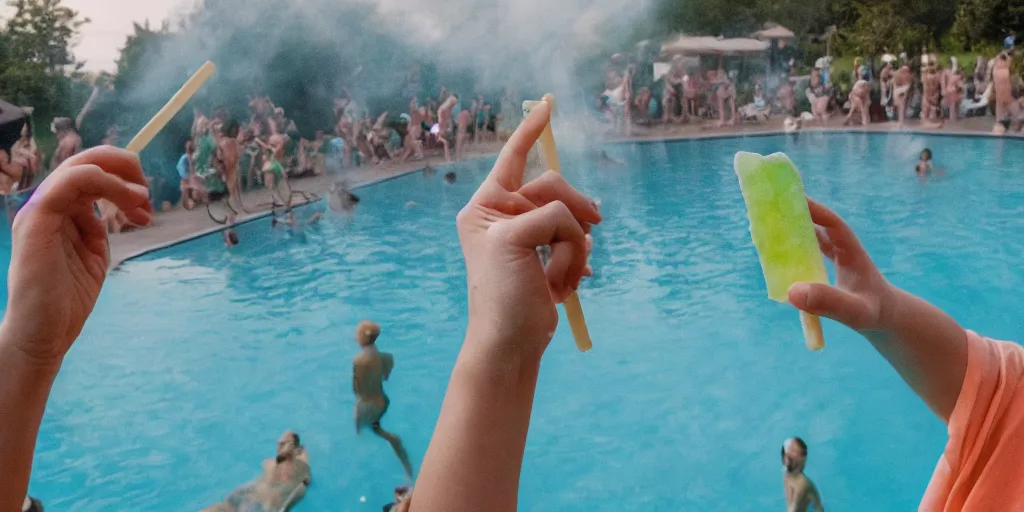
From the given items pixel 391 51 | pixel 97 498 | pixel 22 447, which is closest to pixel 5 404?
pixel 22 447

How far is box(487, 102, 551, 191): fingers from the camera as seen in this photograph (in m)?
1.00

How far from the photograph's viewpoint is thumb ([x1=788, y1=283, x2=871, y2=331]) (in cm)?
100

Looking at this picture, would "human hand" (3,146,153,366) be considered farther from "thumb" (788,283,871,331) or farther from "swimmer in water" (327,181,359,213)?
"swimmer in water" (327,181,359,213)

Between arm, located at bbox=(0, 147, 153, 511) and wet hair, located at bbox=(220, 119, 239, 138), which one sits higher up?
arm, located at bbox=(0, 147, 153, 511)

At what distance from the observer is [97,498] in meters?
5.09

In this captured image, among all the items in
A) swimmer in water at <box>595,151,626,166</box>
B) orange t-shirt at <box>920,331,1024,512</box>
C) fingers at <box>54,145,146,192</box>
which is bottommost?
swimmer in water at <box>595,151,626,166</box>

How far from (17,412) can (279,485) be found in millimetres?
3836

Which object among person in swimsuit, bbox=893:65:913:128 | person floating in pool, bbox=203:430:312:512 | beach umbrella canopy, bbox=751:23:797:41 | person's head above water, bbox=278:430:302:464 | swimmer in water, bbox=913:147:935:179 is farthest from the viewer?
beach umbrella canopy, bbox=751:23:797:41

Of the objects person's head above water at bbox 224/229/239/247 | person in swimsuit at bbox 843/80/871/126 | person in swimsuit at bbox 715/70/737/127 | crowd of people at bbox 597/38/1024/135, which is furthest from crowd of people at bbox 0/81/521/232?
person in swimsuit at bbox 843/80/871/126

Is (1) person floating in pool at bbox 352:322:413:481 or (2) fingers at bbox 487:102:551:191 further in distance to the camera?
(1) person floating in pool at bbox 352:322:413:481

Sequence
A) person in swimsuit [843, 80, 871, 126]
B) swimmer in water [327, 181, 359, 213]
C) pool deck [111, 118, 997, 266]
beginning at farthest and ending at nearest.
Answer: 1. person in swimsuit [843, 80, 871, 126]
2. swimmer in water [327, 181, 359, 213]
3. pool deck [111, 118, 997, 266]

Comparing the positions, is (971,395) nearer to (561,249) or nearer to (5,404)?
(561,249)

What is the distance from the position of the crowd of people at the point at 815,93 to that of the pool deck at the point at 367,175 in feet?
1.16

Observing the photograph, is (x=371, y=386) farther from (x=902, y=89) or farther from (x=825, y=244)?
(x=902, y=89)
